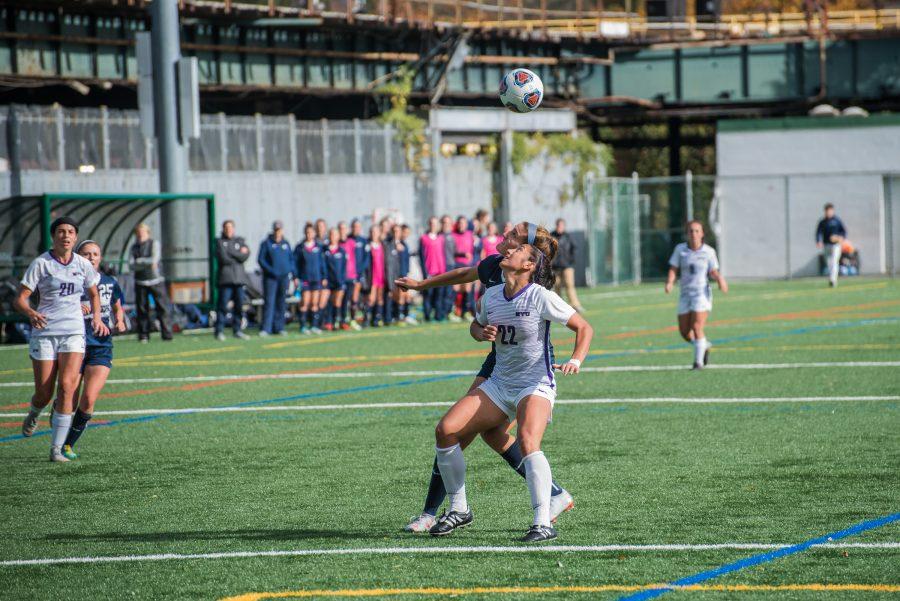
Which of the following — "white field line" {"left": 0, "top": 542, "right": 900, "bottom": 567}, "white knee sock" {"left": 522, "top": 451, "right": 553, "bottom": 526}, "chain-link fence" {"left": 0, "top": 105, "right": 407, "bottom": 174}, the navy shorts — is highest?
"chain-link fence" {"left": 0, "top": 105, "right": 407, "bottom": 174}

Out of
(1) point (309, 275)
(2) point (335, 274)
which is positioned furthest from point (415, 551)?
(2) point (335, 274)

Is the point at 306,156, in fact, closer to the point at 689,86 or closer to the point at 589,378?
the point at 689,86

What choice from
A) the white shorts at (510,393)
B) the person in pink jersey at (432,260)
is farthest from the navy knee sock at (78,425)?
the person in pink jersey at (432,260)

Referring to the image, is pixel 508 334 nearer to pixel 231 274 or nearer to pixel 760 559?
pixel 760 559

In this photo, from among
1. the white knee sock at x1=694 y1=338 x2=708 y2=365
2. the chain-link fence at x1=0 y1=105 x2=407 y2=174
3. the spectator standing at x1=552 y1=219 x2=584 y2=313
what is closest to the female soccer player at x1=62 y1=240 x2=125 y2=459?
the white knee sock at x1=694 y1=338 x2=708 y2=365

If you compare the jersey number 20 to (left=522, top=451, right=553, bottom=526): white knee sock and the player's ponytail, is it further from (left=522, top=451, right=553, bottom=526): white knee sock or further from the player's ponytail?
(left=522, top=451, right=553, bottom=526): white knee sock

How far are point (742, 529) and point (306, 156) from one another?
94.0 feet

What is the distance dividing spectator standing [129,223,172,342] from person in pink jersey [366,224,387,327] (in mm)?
4293

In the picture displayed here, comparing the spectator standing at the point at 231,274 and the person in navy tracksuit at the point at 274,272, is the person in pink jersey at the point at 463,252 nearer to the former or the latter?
the person in navy tracksuit at the point at 274,272

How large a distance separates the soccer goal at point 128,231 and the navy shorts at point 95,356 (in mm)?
12303

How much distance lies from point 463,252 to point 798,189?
54.0 ft

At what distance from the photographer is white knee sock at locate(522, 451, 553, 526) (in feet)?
26.0

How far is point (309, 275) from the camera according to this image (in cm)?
2625

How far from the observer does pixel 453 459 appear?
26.8ft
